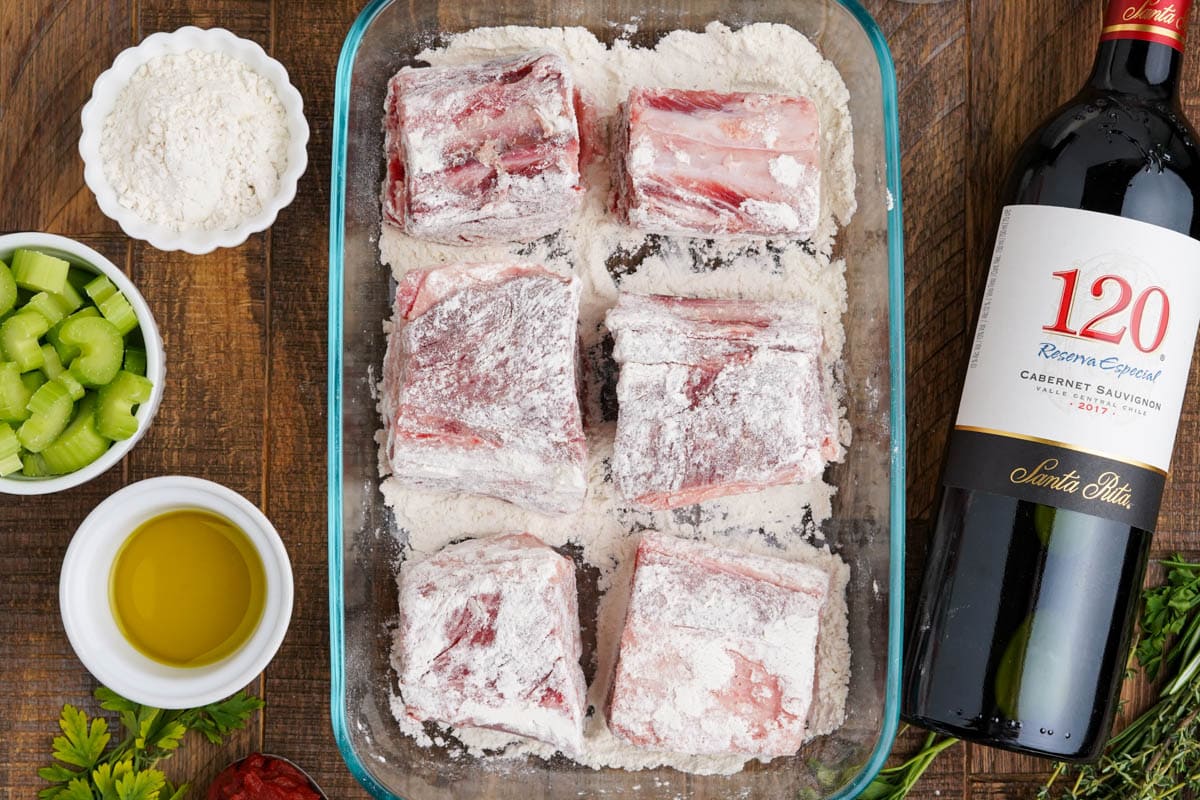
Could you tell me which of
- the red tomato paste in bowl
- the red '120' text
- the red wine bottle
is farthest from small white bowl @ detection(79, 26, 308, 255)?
the red '120' text

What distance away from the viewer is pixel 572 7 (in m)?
2.12

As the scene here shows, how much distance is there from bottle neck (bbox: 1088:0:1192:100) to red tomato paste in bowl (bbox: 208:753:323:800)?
87.0 inches

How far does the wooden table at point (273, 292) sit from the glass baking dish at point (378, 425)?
15 cm

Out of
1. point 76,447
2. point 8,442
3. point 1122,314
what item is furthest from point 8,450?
point 1122,314

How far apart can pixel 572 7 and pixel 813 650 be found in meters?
1.48

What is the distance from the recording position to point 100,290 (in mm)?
1997

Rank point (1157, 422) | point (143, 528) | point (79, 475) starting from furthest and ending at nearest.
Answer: point (143, 528) → point (79, 475) → point (1157, 422)

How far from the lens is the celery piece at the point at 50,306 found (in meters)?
1.97

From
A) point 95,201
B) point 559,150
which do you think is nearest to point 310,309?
point 95,201

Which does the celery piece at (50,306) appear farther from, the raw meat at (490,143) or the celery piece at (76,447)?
the raw meat at (490,143)

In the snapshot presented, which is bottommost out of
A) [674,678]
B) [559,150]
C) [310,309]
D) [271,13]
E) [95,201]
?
[674,678]

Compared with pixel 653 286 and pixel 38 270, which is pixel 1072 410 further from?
pixel 38 270

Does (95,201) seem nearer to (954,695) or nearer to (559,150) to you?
(559,150)

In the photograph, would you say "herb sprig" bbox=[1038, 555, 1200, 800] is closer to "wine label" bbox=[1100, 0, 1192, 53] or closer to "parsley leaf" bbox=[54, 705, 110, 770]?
"wine label" bbox=[1100, 0, 1192, 53]
